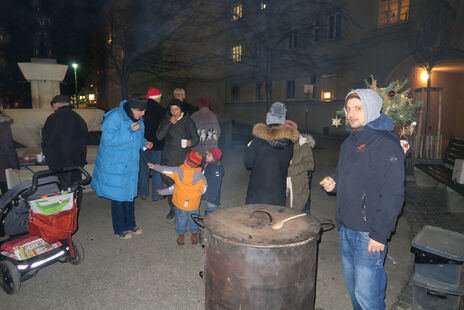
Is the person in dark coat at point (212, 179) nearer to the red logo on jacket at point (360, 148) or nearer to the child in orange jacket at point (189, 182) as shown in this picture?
the child in orange jacket at point (189, 182)

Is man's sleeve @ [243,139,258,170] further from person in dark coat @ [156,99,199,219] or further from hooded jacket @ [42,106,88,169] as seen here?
hooded jacket @ [42,106,88,169]

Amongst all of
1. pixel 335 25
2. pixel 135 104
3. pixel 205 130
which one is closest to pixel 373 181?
pixel 135 104

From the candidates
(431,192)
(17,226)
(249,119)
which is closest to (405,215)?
(431,192)

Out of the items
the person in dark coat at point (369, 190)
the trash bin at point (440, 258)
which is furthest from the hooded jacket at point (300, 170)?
the trash bin at point (440, 258)

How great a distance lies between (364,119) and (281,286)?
4.42ft

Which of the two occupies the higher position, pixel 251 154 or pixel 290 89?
pixel 290 89

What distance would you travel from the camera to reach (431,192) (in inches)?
290

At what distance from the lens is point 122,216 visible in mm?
4543

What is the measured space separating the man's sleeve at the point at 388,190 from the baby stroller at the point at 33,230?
3072 mm

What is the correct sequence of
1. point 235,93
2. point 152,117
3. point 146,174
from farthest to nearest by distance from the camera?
point 235,93, point 146,174, point 152,117

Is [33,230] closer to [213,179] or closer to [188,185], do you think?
[188,185]

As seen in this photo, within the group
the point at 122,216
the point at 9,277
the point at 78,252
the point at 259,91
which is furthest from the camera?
the point at 259,91

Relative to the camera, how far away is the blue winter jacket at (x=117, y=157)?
408 cm

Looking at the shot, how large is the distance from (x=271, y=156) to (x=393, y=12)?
1632 cm
